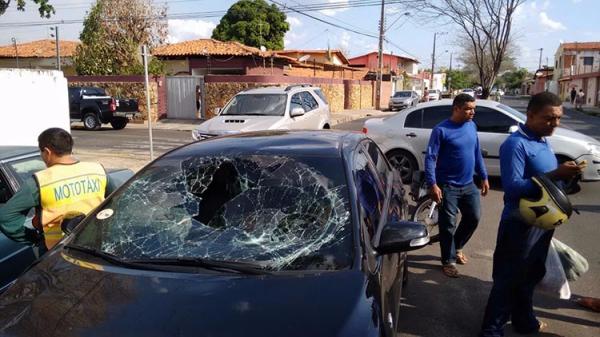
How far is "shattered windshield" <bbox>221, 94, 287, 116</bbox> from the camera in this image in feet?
36.3

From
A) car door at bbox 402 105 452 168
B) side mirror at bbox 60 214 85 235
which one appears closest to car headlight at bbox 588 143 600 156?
car door at bbox 402 105 452 168

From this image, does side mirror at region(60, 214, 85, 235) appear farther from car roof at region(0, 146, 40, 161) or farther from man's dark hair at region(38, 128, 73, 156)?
car roof at region(0, 146, 40, 161)

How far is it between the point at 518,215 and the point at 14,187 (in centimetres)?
359

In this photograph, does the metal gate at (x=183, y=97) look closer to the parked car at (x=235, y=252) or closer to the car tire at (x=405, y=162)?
the car tire at (x=405, y=162)

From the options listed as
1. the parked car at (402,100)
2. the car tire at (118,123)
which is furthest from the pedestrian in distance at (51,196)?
the parked car at (402,100)

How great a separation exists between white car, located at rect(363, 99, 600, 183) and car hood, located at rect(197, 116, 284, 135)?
2161 mm

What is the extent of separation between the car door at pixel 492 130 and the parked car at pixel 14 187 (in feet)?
20.0

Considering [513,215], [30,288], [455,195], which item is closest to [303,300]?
[30,288]

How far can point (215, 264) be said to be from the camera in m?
2.42

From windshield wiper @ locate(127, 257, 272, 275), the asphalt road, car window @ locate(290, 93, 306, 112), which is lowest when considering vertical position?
the asphalt road

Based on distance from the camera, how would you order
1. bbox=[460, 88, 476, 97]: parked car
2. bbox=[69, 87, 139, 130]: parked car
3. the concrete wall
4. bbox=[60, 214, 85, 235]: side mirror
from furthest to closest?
the concrete wall
bbox=[69, 87, 139, 130]: parked car
bbox=[460, 88, 476, 97]: parked car
bbox=[60, 214, 85, 235]: side mirror

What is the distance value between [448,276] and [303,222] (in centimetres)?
246

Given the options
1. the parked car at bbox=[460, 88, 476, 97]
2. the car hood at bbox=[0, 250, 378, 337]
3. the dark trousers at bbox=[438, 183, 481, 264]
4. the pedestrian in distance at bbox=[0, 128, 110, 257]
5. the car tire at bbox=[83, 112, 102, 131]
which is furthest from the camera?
the car tire at bbox=[83, 112, 102, 131]

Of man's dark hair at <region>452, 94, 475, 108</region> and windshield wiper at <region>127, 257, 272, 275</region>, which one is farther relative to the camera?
man's dark hair at <region>452, 94, 475, 108</region>
